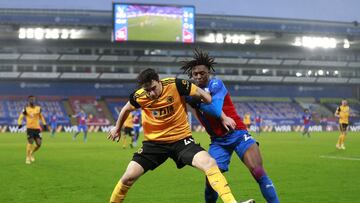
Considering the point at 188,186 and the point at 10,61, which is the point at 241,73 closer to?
the point at 10,61

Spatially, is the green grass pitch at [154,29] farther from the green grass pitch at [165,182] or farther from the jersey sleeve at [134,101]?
the jersey sleeve at [134,101]

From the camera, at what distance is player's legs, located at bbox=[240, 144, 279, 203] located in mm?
7910

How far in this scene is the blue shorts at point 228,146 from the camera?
8.27 metres

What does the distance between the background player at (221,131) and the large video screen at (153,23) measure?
56772 millimetres

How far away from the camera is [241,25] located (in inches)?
2913

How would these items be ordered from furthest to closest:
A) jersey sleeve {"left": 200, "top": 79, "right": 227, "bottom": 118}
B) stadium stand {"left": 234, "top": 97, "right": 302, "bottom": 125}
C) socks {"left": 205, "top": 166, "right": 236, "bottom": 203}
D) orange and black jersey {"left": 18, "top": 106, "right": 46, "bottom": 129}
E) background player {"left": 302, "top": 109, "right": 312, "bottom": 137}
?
stadium stand {"left": 234, "top": 97, "right": 302, "bottom": 125} → background player {"left": 302, "top": 109, "right": 312, "bottom": 137} → orange and black jersey {"left": 18, "top": 106, "right": 46, "bottom": 129} → jersey sleeve {"left": 200, "top": 79, "right": 227, "bottom": 118} → socks {"left": 205, "top": 166, "right": 236, "bottom": 203}

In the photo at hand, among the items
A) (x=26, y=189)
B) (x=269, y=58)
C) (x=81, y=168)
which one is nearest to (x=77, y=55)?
(x=269, y=58)

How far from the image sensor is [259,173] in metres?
8.00

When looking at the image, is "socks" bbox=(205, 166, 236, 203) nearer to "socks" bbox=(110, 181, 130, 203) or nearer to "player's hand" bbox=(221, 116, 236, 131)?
"player's hand" bbox=(221, 116, 236, 131)

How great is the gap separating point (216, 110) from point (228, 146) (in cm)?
85

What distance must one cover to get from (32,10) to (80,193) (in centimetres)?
6255

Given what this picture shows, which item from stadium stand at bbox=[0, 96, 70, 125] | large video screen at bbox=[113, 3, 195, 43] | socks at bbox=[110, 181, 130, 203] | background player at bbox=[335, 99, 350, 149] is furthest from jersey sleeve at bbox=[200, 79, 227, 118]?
large video screen at bbox=[113, 3, 195, 43]

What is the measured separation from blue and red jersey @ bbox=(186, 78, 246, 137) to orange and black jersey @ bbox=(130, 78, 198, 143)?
27 centimetres

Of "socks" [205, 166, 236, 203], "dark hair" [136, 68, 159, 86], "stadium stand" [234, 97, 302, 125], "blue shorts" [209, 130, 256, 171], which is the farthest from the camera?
"stadium stand" [234, 97, 302, 125]
